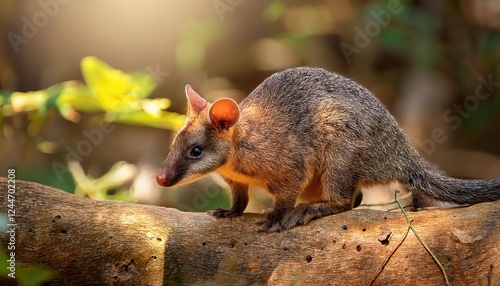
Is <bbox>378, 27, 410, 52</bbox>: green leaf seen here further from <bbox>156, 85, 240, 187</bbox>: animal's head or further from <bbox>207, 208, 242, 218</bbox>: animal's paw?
<bbox>207, 208, 242, 218</bbox>: animal's paw

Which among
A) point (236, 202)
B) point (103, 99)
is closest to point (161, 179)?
point (236, 202)

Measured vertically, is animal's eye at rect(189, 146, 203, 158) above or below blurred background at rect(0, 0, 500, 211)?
above

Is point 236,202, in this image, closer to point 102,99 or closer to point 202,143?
point 202,143

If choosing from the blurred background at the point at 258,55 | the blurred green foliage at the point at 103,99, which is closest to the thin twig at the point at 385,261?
the blurred green foliage at the point at 103,99

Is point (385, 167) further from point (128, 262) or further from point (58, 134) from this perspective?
point (58, 134)

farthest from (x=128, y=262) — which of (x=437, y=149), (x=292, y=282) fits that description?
(x=437, y=149)

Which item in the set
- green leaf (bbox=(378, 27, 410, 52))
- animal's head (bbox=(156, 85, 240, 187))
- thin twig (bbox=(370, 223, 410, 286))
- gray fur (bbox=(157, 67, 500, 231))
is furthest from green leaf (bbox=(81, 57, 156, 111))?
green leaf (bbox=(378, 27, 410, 52))

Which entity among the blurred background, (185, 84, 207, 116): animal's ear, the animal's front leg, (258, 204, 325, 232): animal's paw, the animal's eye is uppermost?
(185, 84, 207, 116): animal's ear
